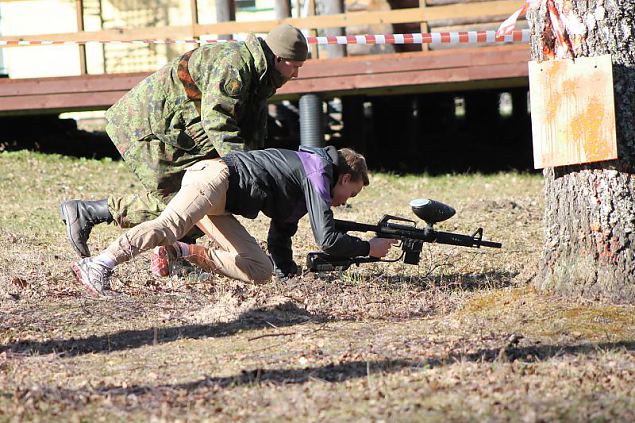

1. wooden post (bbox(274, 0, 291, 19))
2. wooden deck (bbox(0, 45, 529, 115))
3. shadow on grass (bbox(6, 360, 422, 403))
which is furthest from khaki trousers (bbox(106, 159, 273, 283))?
wooden post (bbox(274, 0, 291, 19))

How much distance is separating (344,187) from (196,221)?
907 millimetres

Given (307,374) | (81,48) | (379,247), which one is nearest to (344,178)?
(379,247)

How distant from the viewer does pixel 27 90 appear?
1366 cm

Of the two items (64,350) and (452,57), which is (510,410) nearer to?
(64,350)

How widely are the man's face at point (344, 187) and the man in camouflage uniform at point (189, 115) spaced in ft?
2.45

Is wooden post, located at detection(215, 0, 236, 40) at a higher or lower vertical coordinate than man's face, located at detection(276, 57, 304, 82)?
higher

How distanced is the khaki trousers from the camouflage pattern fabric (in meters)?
0.41

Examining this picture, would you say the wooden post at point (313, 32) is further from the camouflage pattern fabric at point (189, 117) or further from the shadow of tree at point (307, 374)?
the shadow of tree at point (307, 374)

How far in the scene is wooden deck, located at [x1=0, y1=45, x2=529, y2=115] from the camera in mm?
12953

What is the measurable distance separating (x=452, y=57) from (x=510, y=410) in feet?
31.4

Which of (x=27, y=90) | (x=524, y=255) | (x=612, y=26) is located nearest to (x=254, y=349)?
(x=612, y=26)

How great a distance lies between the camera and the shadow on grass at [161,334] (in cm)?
513

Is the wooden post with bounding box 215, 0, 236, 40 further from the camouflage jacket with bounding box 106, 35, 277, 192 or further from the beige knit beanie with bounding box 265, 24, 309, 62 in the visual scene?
the beige knit beanie with bounding box 265, 24, 309, 62

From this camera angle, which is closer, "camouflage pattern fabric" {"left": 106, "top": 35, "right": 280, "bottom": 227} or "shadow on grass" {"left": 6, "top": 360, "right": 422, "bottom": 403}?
"shadow on grass" {"left": 6, "top": 360, "right": 422, "bottom": 403}
